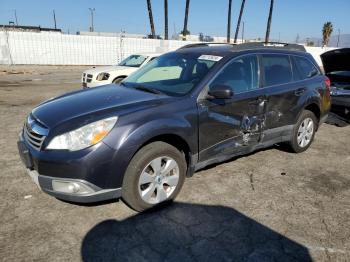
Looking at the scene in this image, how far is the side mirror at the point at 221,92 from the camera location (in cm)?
365

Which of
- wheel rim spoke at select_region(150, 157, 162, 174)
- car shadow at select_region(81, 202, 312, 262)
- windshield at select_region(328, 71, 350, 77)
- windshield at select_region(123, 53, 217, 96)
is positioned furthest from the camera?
windshield at select_region(328, 71, 350, 77)

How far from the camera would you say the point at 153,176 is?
11.1 feet

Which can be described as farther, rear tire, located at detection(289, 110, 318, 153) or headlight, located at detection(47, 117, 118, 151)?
rear tire, located at detection(289, 110, 318, 153)

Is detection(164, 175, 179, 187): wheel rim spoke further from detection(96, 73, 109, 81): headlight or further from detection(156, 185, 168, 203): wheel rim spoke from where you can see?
detection(96, 73, 109, 81): headlight

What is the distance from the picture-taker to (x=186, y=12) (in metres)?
34.5

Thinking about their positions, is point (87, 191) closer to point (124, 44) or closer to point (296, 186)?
point (296, 186)

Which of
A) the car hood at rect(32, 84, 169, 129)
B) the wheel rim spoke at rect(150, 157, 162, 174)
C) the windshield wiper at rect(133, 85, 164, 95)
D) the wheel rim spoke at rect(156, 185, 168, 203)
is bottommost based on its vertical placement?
the wheel rim spoke at rect(156, 185, 168, 203)

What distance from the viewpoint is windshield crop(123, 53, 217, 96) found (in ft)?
12.9

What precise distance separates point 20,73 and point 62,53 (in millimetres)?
5870

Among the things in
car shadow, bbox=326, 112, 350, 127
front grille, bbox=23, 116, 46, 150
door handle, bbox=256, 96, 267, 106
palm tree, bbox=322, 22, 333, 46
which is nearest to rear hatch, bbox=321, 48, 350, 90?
car shadow, bbox=326, 112, 350, 127

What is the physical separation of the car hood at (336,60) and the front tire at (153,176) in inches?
215

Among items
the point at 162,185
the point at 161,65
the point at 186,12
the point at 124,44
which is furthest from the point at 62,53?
the point at 162,185

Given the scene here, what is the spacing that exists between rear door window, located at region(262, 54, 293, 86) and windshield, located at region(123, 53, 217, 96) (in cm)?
90

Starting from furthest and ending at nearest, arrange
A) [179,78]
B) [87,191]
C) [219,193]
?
[179,78], [219,193], [87,191]
